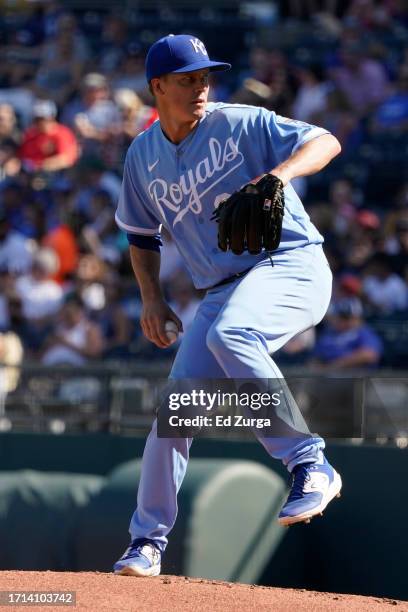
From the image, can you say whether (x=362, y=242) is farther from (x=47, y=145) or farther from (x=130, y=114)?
(x=47, y=145)

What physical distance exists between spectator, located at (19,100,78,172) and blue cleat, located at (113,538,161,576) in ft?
24.9

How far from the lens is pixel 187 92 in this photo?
15.3 ft

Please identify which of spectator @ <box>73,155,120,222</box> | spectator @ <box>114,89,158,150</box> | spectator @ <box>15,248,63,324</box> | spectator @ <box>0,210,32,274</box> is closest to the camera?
spectator @ <box>15,248,63,324</box>

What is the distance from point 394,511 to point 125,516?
1.49 meters

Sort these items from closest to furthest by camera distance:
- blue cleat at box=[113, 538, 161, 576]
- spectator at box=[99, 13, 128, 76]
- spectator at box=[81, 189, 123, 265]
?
blue cleat at box=[113, 538, 161, 576], spectator at box=[81, 189, 123, 265], spectator at box=[99, 13, 128, 76]

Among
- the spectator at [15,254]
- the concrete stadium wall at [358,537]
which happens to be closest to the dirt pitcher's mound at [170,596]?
the concrete stadium wall at [358,537]

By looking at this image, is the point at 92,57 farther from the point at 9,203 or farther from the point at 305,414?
the point at 305,414

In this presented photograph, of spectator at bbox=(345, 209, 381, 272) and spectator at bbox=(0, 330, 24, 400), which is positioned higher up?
spectator at bbox=(345, 209, 381, 272)

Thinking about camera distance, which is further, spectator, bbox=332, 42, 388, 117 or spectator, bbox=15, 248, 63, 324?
spectator, bbox=332, 42, 388, 117

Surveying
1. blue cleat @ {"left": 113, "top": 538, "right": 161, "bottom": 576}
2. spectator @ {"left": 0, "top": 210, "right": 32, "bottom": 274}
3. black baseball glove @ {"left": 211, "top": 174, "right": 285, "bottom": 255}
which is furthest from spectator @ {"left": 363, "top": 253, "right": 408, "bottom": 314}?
black baseball glove @ {"left": 211, "top": 174, "right": 285, "bottom": 255}

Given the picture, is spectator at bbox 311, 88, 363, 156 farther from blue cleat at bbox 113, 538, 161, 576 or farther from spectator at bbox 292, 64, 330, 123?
blue cleat at bbox 113, 538, 161, 576

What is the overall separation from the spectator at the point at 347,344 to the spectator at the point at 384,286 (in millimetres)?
457

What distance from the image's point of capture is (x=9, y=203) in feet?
38.8

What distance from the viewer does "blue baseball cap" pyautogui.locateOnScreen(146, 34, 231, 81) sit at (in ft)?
15.1
